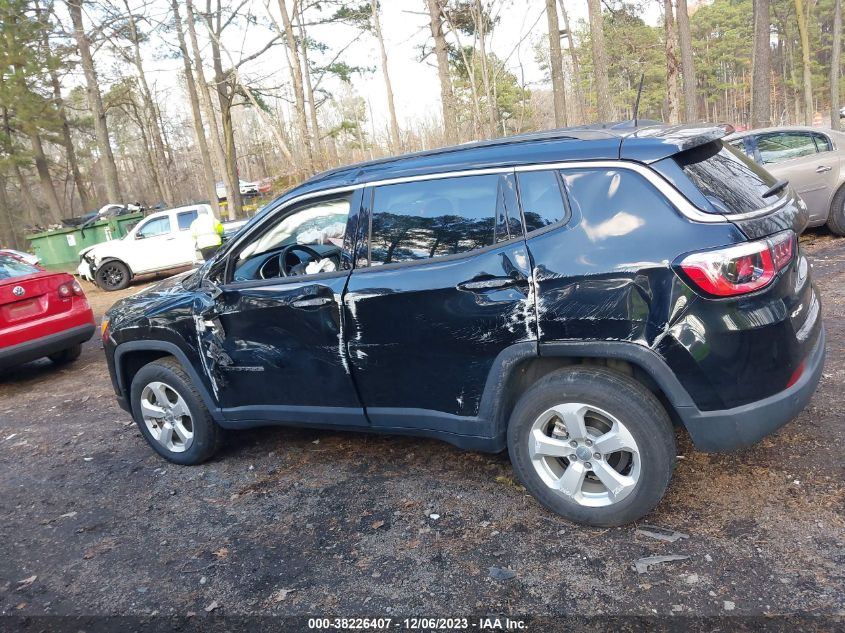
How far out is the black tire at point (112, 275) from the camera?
582 inches

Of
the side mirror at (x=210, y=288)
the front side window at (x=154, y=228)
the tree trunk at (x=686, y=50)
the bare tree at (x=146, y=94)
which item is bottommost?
the side mirror at (x=210, y=288)

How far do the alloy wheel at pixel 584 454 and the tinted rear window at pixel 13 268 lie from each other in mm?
6297

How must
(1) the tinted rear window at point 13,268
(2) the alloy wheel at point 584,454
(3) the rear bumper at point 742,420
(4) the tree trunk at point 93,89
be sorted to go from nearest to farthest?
(3) the rear bumper at point 742,420 → (2) the alloy wheel at point 584,454 → (1) the tinted rear window at point 13,268 → (4) the tree trunk at point 93,89

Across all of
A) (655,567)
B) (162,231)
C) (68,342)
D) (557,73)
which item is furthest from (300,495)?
(557,73)

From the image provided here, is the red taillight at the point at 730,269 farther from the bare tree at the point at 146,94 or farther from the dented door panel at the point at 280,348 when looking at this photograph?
the bare tree at the point at 146,94

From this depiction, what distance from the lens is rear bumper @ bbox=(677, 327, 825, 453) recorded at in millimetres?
2537

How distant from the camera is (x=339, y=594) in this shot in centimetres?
265

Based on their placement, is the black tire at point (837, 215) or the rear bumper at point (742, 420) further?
the black tire at point (837, 215)

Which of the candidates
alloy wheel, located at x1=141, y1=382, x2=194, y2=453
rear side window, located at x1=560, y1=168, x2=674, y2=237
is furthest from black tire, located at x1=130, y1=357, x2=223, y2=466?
rear side window, located at x1=560, y1=168, x2=674, y2=237

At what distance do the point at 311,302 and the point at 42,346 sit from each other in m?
4.78

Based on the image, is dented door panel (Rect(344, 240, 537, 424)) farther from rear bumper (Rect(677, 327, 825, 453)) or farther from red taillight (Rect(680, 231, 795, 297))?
rear bumper (Rect(677, 327, 825, 453))

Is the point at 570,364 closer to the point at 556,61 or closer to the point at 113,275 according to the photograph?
the point at 113,275

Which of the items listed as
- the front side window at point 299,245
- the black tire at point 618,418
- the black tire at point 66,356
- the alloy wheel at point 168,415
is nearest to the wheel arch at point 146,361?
the alloy wheel at point 168,415

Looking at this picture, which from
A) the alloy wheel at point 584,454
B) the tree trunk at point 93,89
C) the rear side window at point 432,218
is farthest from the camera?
the tree trunk at point 93,89
